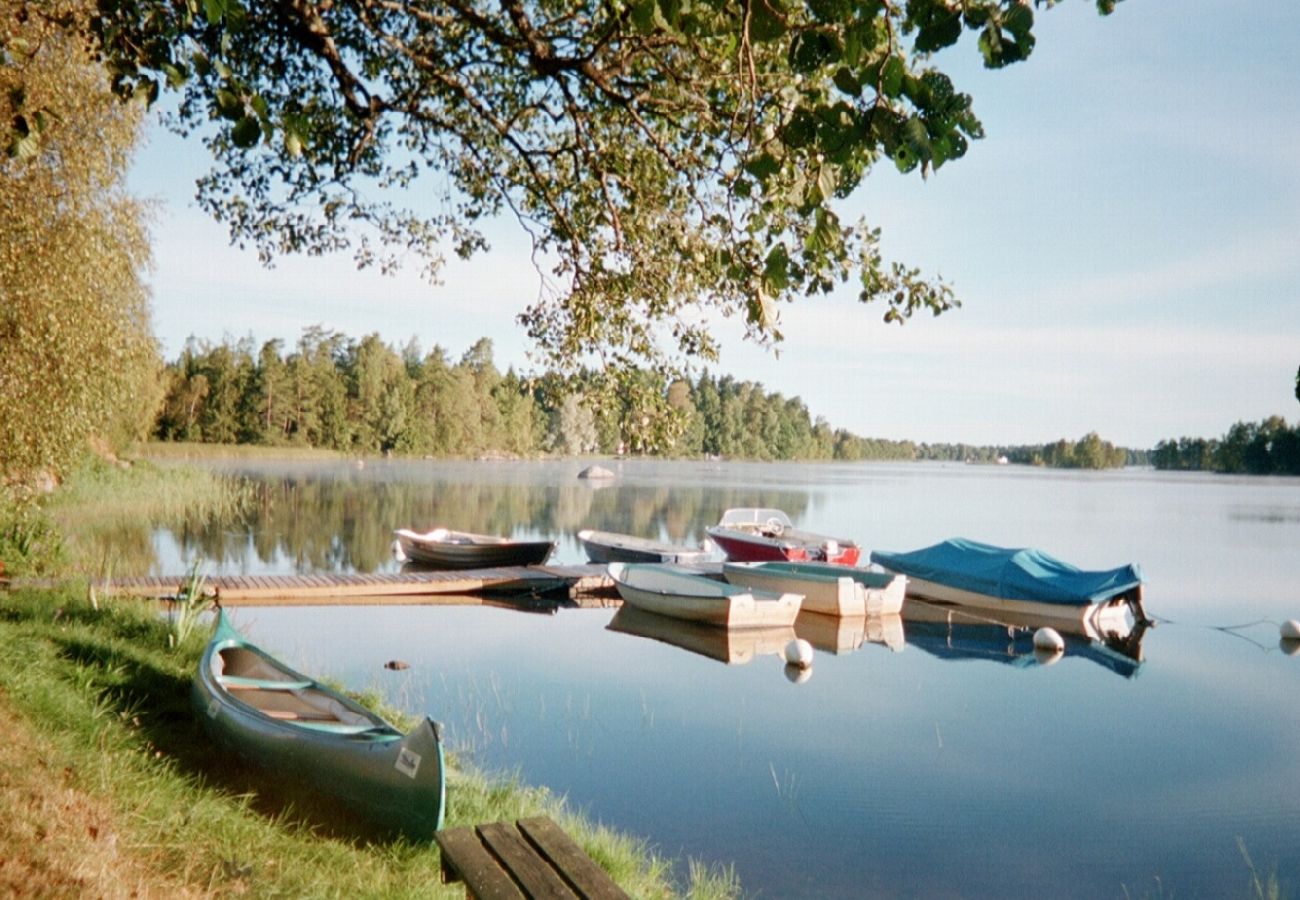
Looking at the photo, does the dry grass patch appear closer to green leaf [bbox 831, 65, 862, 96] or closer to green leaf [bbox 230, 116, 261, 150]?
green leaf [bbox 230, 116, 261, 150]

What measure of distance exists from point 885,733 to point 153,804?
813 centimetres

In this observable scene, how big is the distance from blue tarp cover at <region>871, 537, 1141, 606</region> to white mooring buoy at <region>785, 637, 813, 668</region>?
631 centimetres

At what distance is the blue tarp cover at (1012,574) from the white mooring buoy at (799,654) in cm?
631

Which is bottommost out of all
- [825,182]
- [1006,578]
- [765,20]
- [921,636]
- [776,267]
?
[921,636]

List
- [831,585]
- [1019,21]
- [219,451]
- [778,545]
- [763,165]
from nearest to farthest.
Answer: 1. [1019,21]
2. [763,165]
3. [831,585]
4. [778,545]
5. [219,451]

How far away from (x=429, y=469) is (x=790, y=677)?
188ft

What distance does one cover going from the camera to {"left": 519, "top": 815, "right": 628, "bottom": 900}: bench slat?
3686mm

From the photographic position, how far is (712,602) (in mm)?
16547

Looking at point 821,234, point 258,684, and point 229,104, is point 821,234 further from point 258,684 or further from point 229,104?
point 258,684

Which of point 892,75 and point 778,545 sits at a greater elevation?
point 892,75

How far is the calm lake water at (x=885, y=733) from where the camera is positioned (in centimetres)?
782

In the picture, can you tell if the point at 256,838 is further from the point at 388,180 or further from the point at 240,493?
the point at 240,493

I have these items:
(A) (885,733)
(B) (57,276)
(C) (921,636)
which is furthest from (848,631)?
(B) (57,276)

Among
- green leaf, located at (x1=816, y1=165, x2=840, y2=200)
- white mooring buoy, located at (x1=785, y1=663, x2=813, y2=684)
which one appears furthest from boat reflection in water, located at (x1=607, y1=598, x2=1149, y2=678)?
green leaf, located at (x1=816, y1=165, x2=840, y2=200)
